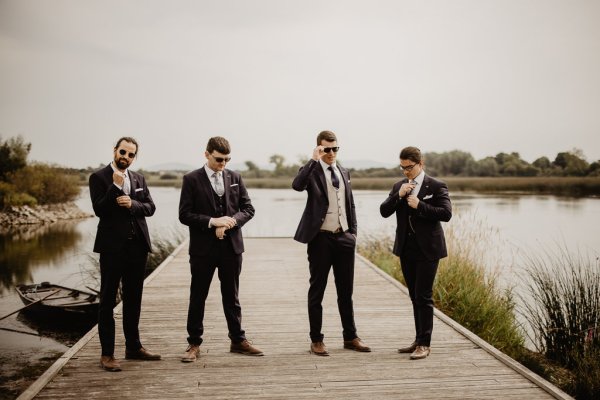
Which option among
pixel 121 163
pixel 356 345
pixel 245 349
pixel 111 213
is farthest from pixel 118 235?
pixel 356 345

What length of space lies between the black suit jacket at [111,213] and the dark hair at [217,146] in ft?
2.10

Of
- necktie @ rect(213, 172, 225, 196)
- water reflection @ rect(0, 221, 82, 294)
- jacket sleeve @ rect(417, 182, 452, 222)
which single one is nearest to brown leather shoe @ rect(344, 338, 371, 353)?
jacket sleeve @ rect(417, 182, 452, 222)

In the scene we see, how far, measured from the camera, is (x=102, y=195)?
11.8 feet

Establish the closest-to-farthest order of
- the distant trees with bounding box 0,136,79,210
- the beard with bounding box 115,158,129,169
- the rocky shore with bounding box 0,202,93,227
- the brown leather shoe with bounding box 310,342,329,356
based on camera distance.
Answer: the beard with bounding box 115,158,129,169
the brown leather shoe with bounding box 310,342,329,356
the rocky shore with bounding box 0,202,93,227
the distant trees with bounding box 0,136,79,210

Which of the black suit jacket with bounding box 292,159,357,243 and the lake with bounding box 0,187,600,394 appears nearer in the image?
the black suit jacket with bounding box 292,159,357,243

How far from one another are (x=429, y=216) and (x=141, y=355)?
252cm

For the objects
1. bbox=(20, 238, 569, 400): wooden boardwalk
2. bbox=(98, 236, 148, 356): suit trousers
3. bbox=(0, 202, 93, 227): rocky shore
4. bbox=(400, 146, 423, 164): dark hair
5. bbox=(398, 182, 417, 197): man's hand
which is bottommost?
bbox=(0, 202, 93, 227): rocky shore

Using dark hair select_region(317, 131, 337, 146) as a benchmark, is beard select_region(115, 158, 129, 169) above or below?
below

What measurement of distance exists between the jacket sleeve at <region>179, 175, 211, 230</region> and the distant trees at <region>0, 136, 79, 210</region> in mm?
27775

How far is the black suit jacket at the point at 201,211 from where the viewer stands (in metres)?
3.77

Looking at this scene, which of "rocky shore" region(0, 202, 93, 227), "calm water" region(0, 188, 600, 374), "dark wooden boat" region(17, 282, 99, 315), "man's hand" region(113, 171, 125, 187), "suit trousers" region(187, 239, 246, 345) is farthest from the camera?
"rocky shore" region(0, 202, 93, 227)

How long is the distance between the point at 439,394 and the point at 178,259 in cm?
690

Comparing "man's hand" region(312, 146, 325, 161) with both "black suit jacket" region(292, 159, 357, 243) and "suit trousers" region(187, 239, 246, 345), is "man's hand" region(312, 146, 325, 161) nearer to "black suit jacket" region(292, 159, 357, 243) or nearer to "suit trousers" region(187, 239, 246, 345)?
"black suit jacket" region(292, 159, 357, 243)

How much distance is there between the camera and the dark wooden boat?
793 centimetres
